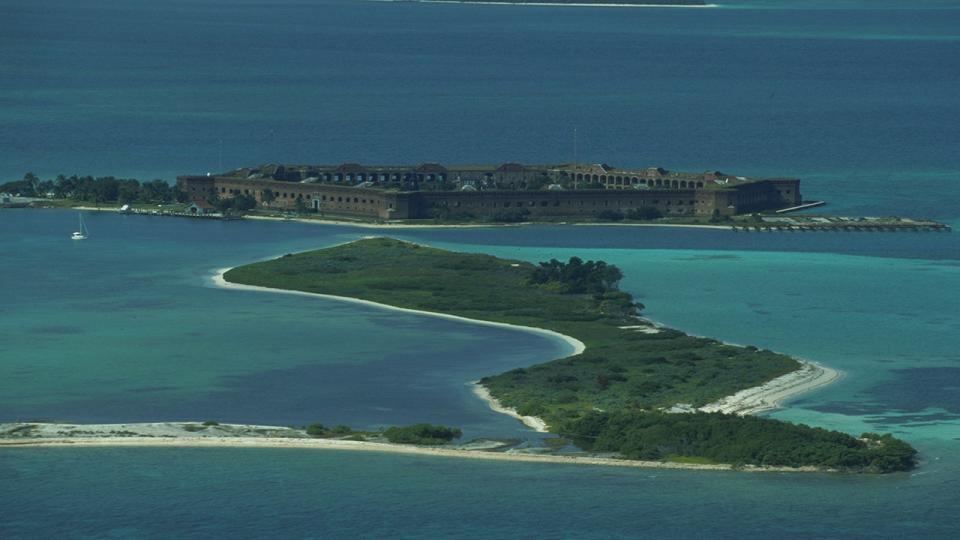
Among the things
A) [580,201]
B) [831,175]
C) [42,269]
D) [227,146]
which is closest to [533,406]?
[42,269]

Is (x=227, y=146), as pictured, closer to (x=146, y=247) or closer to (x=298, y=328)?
(x=146, y=247)

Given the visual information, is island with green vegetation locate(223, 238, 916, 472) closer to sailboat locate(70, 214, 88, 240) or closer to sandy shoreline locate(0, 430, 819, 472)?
sandy shoreline locate(0, 430, 819, 472)

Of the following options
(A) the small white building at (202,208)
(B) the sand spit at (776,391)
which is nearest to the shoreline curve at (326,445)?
(B) the sand spit at (776,391)

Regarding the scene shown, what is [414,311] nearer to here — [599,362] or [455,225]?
[599,362]

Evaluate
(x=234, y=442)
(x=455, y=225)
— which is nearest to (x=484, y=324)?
(x=234, y=442)

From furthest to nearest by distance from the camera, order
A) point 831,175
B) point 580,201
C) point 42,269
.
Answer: point 831,175 → point 580,201 → point 42,269

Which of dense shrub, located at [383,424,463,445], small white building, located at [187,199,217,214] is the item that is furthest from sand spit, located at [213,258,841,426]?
small white building, located at [187,199,217,214]

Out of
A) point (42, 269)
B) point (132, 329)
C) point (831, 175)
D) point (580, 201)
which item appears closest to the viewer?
point (132, 329)
